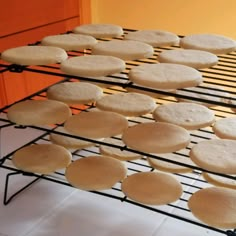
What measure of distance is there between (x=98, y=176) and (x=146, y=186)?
14 centimetres

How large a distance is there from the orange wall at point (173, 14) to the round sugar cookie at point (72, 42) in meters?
1.01

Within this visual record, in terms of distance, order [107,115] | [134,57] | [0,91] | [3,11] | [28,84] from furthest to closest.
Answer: [28,84], [0,91], [3,11], [107,115], [134,57]

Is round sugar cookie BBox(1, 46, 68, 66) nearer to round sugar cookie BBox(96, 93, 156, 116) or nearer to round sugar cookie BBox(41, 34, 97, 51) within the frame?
round sugar cookie BBox(41, 34, 97, 51)

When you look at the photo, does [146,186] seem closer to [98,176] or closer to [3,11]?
[98,176]

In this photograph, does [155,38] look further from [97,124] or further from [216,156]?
[216,156]

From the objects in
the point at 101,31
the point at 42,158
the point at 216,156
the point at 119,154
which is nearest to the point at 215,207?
the point at 216,156

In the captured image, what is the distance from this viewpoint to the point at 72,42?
1.13 meters

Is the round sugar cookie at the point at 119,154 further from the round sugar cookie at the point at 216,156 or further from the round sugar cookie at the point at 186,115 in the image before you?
the round sugar cookie at the point at 216,156

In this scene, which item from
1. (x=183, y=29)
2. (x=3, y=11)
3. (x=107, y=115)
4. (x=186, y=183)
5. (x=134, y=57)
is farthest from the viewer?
(x=183, y=29)

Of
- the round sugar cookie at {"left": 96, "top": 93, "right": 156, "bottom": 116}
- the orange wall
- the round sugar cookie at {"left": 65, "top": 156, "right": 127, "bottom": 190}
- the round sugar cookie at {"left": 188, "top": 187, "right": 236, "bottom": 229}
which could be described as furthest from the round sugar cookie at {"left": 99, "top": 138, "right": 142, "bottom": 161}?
the orange wall

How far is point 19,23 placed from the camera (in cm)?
173

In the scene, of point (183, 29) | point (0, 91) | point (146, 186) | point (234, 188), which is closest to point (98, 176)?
point (146, 186)

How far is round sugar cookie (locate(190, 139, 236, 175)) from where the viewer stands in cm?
85

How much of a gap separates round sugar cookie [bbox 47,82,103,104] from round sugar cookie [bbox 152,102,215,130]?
0.66 ft
